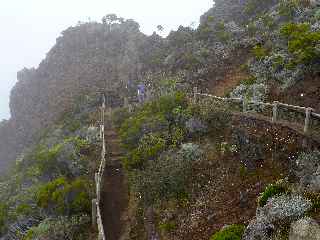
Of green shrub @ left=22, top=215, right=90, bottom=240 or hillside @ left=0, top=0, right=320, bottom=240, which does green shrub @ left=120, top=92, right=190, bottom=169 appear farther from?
green shrub @ left=22, top=215, right=90, bottom=240

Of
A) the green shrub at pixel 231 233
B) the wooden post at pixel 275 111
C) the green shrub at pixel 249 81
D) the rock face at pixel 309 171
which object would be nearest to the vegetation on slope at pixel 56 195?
the green shrub at pixel 231 233

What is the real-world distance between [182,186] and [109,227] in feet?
9.82

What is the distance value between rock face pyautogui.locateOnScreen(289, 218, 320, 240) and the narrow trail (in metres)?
7.00

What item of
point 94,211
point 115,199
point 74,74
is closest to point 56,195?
point 115,199

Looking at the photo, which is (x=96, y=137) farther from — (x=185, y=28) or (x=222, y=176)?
(x=185, y=28)

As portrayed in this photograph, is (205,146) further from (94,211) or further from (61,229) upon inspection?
(61,229)

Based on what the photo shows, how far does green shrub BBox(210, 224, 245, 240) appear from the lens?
10219 mm

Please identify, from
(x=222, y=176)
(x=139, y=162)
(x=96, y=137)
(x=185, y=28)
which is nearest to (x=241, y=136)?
(x=222, y=176)

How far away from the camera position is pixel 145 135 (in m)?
19.4

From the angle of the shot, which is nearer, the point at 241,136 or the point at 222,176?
the point at 222,176

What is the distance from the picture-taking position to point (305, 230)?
8305mm

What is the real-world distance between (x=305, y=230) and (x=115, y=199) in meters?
9.66

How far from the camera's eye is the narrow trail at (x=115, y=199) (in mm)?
14688

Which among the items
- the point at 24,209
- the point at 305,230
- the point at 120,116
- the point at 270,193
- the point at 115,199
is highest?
the point at 305,230
